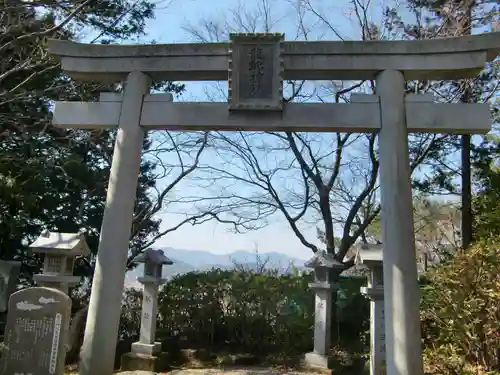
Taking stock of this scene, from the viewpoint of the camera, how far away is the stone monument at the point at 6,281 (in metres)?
9.08

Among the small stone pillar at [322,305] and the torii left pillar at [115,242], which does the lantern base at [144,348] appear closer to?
the small stone pillar at [322,305]

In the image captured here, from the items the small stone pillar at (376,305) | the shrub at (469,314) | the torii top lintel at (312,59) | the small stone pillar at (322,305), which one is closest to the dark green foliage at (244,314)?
the small stone pillar at (322,305)

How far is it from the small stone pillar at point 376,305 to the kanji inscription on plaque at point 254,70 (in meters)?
3.67

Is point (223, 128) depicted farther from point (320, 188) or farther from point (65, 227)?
point (65, 227)

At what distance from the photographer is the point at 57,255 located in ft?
27.0

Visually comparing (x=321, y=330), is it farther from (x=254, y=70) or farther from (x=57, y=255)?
(x=254, y=70)

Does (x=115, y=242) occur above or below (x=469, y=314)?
above

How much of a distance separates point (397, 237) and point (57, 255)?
6014mm

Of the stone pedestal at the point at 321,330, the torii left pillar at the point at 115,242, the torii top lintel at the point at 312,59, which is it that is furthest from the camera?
the stone pedestal at the point at 321,330

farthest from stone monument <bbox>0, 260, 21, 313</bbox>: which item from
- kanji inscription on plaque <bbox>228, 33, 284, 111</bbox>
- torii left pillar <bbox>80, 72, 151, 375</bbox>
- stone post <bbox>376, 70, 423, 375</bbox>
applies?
stone post <bbox>376, 70, 423, 375</bbox>

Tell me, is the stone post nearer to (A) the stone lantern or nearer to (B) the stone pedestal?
(B) the stone pedestal

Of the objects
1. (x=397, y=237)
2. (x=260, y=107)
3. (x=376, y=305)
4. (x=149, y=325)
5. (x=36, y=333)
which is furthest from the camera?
(x=149, y=325)

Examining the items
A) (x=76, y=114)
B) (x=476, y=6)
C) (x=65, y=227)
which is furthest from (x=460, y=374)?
A: (x=65, y=227)

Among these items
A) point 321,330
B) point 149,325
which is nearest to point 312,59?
point 321,330
